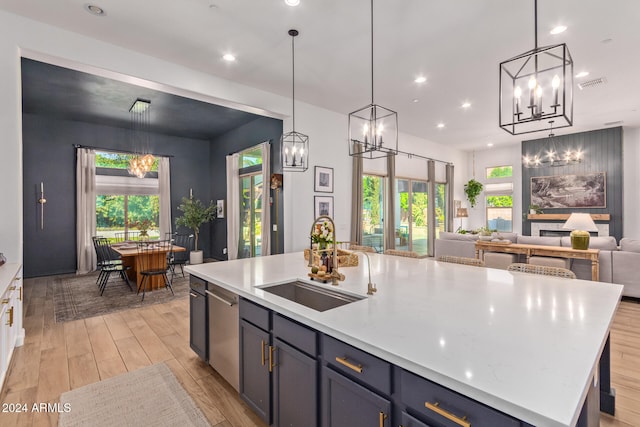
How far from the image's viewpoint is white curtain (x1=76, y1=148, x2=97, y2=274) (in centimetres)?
674

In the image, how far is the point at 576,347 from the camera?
1154 mm

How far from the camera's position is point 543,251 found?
509cm

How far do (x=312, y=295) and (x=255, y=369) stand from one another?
59 centimetres

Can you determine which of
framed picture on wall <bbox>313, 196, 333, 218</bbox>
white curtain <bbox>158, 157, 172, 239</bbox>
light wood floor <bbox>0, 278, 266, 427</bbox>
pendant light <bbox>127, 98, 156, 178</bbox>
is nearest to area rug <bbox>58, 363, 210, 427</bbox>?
light wood floor <bbox>0, 278, 266, 427</bbox>

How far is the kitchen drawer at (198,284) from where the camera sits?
8.50ft

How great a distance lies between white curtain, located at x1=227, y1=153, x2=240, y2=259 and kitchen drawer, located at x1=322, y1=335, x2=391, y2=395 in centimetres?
620

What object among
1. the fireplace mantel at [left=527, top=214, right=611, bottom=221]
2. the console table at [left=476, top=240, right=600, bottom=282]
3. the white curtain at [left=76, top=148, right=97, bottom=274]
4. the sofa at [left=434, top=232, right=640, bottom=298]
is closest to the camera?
the sofa at [left=434, top=232, right=640, bottom=298]

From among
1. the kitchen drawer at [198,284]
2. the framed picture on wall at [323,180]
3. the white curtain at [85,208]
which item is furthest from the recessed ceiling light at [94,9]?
the white curtain at [85,208]

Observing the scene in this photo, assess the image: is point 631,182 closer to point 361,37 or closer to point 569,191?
point 569,191

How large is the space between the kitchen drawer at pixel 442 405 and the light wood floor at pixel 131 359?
4.59 ft

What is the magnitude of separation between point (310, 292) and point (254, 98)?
12.2 ft

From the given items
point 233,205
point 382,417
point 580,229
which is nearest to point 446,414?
point 382,417

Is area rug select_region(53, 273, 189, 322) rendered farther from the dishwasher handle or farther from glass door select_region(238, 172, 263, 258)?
the dishwasher handle

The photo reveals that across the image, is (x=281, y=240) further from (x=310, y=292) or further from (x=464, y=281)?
(x=464, y=281)
